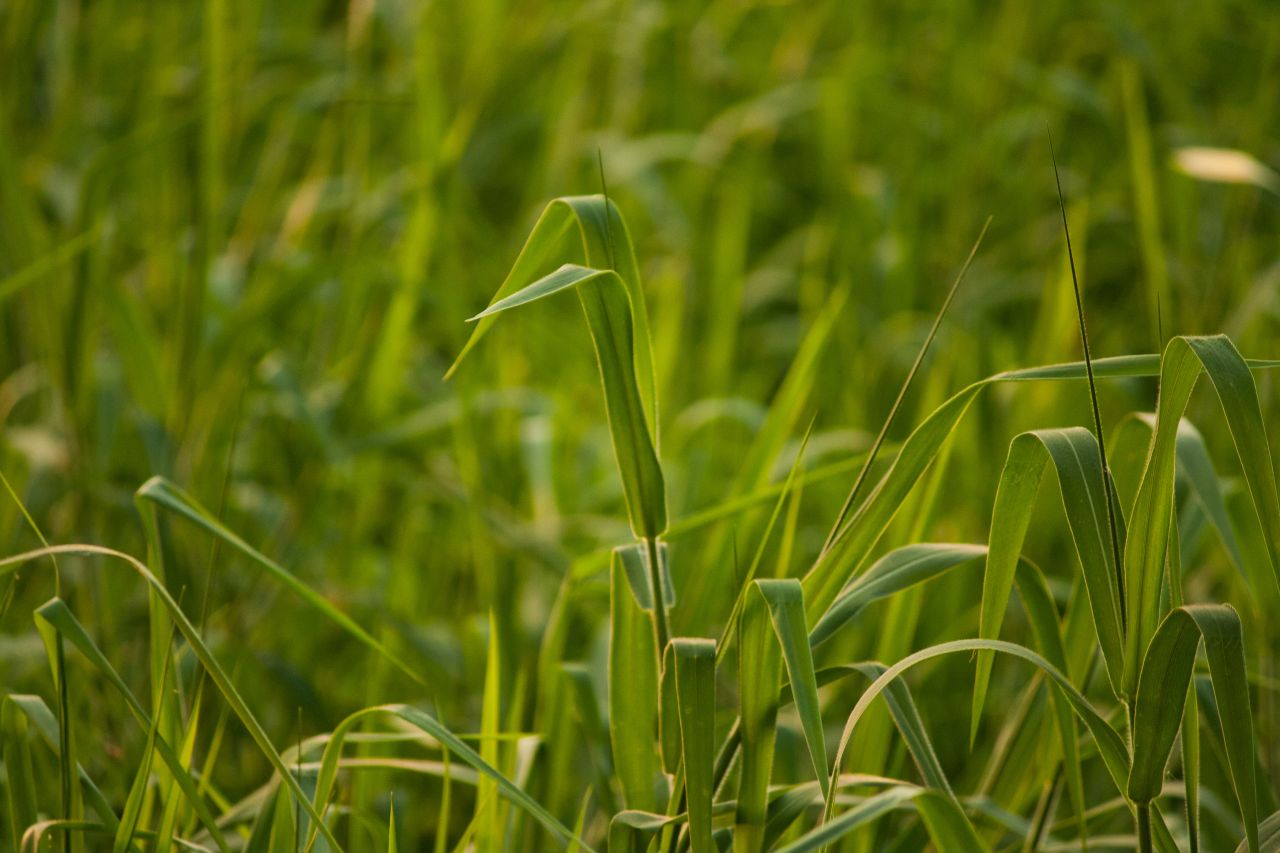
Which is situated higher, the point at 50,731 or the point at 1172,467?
the point at 1172,467

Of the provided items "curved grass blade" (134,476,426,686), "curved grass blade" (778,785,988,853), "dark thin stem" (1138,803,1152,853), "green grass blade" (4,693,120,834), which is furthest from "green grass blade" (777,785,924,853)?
"green grass blade" (4,693,120,834)

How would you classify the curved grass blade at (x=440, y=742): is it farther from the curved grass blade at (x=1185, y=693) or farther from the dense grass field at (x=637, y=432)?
the curved grass blade at (x=1185, y=693)

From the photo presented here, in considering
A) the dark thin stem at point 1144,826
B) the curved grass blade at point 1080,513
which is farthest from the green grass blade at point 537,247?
the dark thin stem at point 1144,826

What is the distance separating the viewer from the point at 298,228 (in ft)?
4.47

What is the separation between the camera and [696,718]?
1.64 feet

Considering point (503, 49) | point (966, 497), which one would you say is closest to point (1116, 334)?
point (966, 497)

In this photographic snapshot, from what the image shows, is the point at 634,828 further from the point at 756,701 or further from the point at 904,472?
the point at 904,472

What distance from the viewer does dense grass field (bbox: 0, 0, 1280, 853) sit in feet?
1.73

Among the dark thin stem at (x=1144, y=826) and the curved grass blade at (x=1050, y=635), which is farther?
the curved grass blade at (x=1050, y=635)

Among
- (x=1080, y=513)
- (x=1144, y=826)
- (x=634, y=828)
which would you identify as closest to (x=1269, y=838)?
(x=1144, y=826)

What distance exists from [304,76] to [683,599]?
3.62ft

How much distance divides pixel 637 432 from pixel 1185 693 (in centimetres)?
24

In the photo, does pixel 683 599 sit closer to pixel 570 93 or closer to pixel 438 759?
pixel 438 759

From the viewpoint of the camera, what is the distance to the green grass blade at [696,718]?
50 centimetres
